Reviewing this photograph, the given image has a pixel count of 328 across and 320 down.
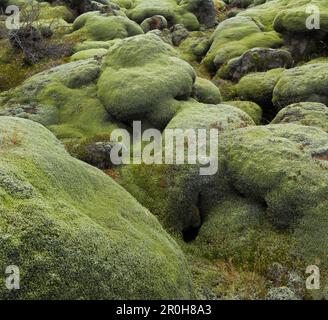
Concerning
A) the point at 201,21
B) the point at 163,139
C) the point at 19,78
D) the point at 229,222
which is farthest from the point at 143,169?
the point at 201,21

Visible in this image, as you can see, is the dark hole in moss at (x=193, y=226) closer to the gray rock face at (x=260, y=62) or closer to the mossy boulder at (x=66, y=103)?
the mossy boulder at (x=66, y=103)

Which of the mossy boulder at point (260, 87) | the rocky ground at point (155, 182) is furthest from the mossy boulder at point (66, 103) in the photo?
the mossy boulder at point (260, 87)

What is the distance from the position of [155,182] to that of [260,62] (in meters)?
26.7

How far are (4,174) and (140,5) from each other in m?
76.9

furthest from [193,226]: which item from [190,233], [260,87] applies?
[260,87]

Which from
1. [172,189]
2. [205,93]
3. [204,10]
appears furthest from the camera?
[204,10]

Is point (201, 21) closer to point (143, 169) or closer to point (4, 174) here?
point (143, 169)

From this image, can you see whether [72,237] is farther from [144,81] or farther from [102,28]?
[102,28]

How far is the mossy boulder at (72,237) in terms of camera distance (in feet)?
31.8

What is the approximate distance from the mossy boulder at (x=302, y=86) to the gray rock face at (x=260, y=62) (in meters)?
6.87

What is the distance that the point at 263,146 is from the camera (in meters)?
21.2

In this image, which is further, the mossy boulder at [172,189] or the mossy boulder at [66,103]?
the mossy boulder at [66,103]

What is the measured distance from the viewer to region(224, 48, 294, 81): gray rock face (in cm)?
4384

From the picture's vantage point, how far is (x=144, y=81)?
96.0ft
